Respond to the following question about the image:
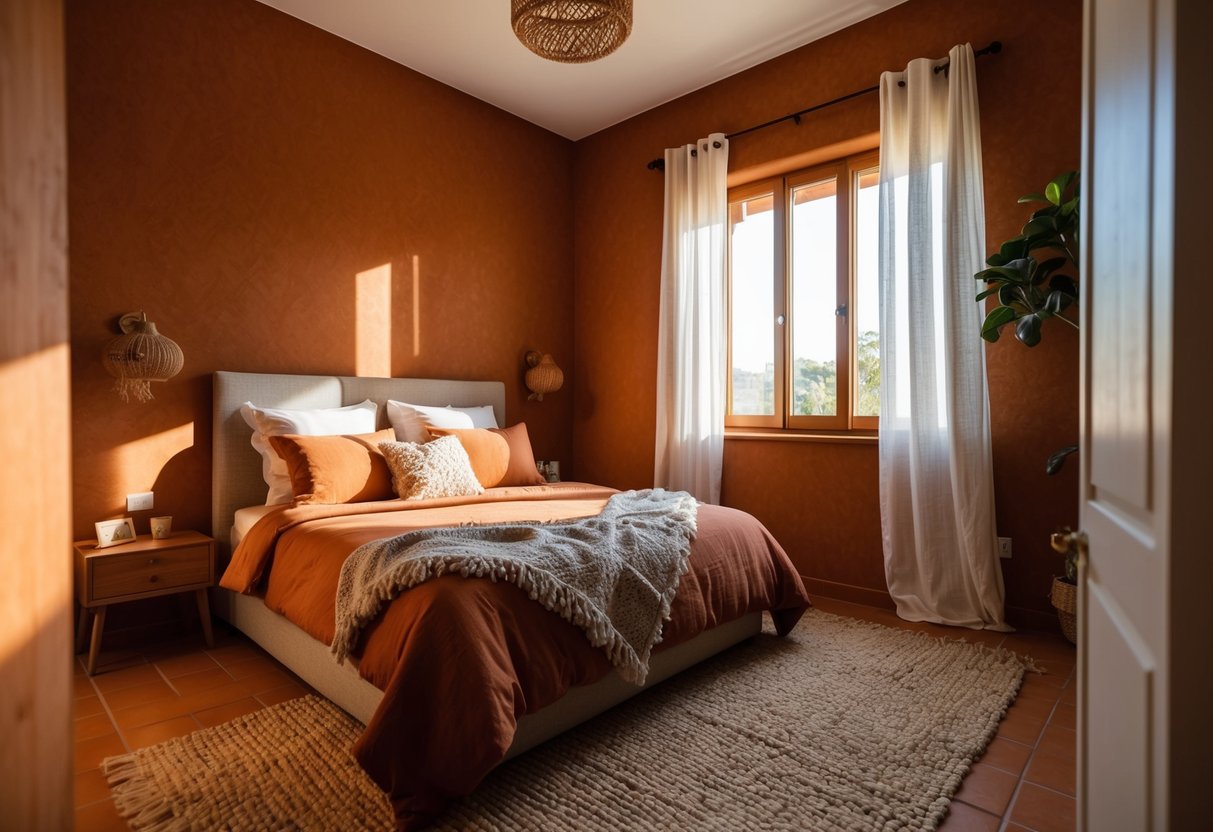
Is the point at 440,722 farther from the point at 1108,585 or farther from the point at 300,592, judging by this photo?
the point at 1108,585

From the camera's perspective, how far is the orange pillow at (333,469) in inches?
107

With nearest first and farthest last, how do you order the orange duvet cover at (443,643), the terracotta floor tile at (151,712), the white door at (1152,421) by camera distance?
1. the white door at (1152,421)
2. the orange duvet cover at (443,643)
3. the terracotta floor tile at (151,712)

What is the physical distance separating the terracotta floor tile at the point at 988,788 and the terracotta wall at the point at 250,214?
3186 millimetres

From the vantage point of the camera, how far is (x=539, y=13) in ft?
8.24

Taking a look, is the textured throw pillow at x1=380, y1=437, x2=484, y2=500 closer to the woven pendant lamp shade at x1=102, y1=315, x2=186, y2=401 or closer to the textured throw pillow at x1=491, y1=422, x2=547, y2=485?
the textured throw pillow at x1=491, y1=422, x2=547, y2=485

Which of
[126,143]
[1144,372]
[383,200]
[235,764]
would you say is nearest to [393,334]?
[383,200]

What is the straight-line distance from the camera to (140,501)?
9.26ft

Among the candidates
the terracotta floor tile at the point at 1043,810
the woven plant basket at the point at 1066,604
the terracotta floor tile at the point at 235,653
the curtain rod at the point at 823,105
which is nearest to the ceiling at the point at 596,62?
the curtain rod at the point at 823,105

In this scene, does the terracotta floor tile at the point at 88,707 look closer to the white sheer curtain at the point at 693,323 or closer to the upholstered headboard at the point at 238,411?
the upholstered headboard at the point at 238,411

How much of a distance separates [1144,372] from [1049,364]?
2.61m

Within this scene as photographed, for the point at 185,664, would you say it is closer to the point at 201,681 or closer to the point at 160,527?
the point at 201,681

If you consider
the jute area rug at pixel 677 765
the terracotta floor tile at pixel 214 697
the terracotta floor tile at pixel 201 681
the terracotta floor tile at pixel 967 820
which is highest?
the jute area rug at pixel 677 765

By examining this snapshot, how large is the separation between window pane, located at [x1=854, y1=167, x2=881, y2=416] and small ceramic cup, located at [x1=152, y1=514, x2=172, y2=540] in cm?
336

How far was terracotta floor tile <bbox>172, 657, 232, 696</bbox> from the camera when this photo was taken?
7.66 ft
